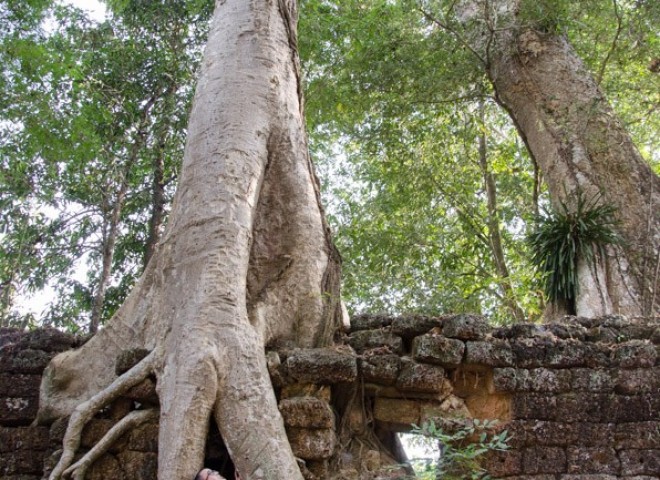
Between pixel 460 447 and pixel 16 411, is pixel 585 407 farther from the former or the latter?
pixel 16 411

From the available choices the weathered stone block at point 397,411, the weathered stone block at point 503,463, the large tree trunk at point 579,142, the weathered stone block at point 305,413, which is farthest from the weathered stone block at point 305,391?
the large tree trunk at point 579,142

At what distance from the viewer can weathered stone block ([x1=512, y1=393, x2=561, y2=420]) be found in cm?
364

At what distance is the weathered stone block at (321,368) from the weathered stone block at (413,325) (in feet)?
1.58

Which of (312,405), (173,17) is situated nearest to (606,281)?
(312,405)

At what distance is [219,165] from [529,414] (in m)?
2.30

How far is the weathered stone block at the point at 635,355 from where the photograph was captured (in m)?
3.77

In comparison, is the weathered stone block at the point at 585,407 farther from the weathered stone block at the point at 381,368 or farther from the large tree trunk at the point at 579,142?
the large tree trunk at the point at 579,142

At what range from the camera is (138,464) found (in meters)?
3.33

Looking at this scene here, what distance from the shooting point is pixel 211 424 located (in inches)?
134

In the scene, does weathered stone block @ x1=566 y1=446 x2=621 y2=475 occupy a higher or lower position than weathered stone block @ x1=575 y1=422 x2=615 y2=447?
lower

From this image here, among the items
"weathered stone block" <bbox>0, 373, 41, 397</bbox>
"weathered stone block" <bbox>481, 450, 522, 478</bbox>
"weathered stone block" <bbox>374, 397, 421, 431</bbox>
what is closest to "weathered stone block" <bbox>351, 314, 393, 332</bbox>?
"weathered stone block" <bbox>374, 397, 421, 431</bbox>

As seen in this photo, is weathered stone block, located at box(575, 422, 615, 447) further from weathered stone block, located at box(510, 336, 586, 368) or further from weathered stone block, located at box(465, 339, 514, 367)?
weathered stone block, located at box(465, 339, 514, 367)

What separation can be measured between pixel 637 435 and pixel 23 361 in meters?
3.49

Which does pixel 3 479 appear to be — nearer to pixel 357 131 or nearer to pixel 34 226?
pixel 34 226
